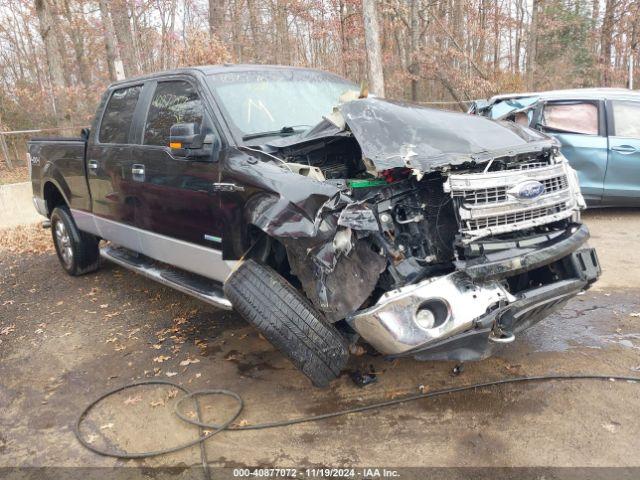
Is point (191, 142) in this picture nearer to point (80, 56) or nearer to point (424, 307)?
point (424, 307)

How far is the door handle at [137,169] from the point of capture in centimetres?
449

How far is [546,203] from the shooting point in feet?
10.2

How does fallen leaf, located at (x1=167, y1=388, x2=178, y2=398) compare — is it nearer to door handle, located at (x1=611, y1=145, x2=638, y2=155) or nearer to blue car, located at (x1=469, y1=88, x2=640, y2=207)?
blue car, located at (x1=469, y1=88, x2=640, y2=207)

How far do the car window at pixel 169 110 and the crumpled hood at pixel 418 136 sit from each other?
0.89 metres

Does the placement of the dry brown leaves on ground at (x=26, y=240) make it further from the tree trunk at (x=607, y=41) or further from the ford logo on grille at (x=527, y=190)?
the tree trunk at (x=607, y=41)

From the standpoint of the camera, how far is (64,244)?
6355 mm

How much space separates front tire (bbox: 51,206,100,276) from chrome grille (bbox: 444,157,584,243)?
15.0 feet

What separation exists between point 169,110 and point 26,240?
538cm

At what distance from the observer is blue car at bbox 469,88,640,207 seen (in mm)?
7062

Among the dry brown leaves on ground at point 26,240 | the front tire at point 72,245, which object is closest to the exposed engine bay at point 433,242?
the front tire at point 72,245

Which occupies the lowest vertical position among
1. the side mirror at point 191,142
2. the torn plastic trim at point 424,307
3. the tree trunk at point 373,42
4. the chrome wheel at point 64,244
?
the chrome wheel at point 64,244

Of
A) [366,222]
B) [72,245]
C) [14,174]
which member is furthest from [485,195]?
[14,174]

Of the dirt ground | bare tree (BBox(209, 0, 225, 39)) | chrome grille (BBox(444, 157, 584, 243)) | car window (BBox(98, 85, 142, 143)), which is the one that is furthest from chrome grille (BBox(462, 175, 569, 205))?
bare tree (BBox(209, 0, 225, 39))

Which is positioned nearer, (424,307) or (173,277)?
(424,307)
